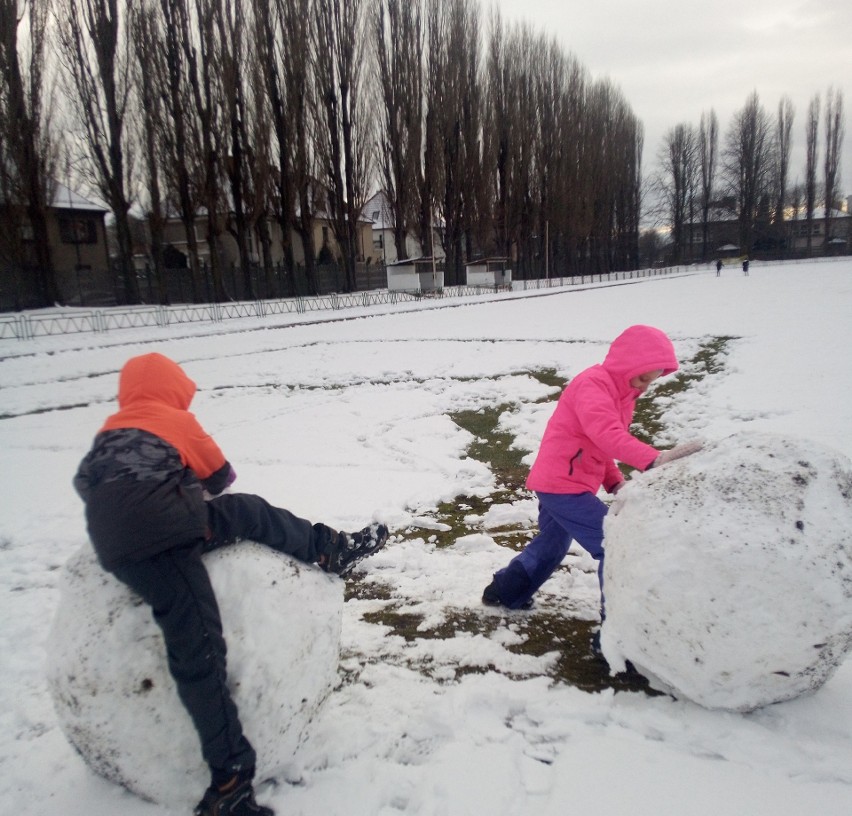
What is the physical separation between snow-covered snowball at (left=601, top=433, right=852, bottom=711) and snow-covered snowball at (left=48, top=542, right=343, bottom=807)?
55.3 inches

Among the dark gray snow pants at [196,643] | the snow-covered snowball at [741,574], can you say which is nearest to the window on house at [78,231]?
the dark gray snow pants at [196,643]

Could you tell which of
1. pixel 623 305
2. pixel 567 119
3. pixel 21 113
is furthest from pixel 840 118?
pixel 21 113

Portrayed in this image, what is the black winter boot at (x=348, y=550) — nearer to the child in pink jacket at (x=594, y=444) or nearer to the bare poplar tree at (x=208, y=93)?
the child in pink jacket at (x=594, y=444)

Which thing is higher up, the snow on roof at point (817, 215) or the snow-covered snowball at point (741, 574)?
the snow on roof at point (817, 215)

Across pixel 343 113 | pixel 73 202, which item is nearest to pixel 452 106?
pixel 343 113

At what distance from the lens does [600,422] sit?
303 centimetres

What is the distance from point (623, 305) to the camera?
76.7ft

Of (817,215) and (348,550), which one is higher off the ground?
(817,215)

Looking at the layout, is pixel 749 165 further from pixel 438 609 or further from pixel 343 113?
pixel 438 609

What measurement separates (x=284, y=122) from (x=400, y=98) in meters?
8.04

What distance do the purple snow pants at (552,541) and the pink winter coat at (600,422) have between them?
0.25ft

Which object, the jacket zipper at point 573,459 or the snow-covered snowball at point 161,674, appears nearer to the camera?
the snow-covered snowball at point 161,674

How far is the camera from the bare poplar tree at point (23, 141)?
25.1m

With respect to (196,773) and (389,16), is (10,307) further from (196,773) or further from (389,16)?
(196,773)
